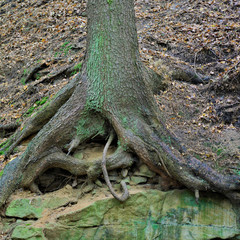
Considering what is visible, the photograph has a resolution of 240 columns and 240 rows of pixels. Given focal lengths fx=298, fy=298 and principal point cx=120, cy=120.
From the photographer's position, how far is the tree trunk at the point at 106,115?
475 cm

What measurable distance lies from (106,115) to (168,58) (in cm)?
328

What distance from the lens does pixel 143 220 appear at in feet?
14.5

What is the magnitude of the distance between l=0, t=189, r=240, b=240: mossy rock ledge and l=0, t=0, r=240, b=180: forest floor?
71 centimetres

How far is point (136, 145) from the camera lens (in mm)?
4664

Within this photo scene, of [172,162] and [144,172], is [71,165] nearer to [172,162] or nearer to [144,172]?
[144,172]

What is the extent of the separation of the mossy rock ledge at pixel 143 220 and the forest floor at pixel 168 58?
711 millimetres

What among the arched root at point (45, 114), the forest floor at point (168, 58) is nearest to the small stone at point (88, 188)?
the arched root at point (45, 114)

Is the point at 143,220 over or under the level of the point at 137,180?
under

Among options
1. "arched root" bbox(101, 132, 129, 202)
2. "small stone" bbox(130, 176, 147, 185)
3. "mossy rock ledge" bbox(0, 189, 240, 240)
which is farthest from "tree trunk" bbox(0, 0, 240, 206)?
"mossy rock ledge" bbox(0, 189, 240, 240)

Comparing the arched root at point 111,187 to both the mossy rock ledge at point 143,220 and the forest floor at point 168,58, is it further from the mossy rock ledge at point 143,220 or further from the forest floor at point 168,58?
the forest floor at point 168,58

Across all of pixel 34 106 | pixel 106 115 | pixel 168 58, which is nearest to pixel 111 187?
pixel 106 115

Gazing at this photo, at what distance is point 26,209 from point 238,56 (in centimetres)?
559

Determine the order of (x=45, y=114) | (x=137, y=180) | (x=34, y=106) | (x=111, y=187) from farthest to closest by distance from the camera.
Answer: (x=34, y=106), (x=45, y=114), (x=137, y=180), (x=111, y=187)

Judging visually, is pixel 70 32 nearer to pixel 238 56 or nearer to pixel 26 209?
pixel 238 56
